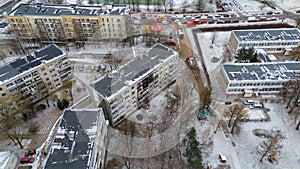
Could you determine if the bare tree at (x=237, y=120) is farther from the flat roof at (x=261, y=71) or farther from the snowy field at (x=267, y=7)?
the snowy field at (x=267, y=7)

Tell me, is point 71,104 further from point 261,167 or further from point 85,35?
point 261,167

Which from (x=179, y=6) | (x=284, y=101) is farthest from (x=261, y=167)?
(x=179, y=6)

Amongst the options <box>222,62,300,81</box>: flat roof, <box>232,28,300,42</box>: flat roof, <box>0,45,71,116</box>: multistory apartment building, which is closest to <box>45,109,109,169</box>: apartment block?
<box>0,45,71,116</box>: multistory apartment building

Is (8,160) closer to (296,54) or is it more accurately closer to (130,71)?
(130,71)

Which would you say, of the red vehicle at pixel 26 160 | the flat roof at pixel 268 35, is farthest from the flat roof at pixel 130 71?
the flat roof at pixel 268 35

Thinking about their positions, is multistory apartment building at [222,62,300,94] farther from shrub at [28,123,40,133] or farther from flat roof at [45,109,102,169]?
shrub at [28,123,40,133]

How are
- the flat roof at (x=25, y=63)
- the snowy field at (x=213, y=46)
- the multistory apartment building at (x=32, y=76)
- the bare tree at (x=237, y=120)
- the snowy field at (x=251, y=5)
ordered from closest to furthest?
the bare tree at (x=237, y=120) → the multistory apartment building at (x=32, y=76) → the flat roof at (x=25, y=63) → the snowy field at (x=213, y=46) → the snowy field at (x=251, y=5)
